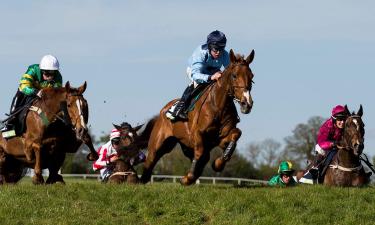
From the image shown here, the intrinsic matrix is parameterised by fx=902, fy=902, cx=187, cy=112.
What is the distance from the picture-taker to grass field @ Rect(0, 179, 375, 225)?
49.1ft

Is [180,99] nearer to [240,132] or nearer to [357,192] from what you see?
[240,132]

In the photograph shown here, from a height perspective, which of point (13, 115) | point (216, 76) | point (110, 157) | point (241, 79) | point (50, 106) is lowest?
point (110, 157)

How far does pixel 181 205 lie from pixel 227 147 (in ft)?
6.71

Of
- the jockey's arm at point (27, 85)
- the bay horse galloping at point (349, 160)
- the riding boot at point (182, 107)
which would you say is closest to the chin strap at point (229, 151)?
the riding boot at point (182, 107)

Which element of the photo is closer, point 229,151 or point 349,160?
point 229,151

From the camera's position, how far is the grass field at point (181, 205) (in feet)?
49.1

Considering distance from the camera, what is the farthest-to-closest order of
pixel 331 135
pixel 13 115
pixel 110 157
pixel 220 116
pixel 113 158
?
pixel 110 157 → pixel 113 158 → pixel 331 135 → pixel 13 115 → pixel 220 116

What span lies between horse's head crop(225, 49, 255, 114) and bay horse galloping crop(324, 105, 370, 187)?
2.78m

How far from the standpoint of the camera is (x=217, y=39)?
60.2 feet

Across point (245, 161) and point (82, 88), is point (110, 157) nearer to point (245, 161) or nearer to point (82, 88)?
point (82, 88)

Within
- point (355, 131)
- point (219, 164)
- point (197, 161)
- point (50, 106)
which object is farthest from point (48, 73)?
point (355, 131)

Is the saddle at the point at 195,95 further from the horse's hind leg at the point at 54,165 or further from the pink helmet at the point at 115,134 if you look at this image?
the pink helmet at the point at 115,134

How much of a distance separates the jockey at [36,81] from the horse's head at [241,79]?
398cm

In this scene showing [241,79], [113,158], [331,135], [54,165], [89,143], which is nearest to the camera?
[241,79]
